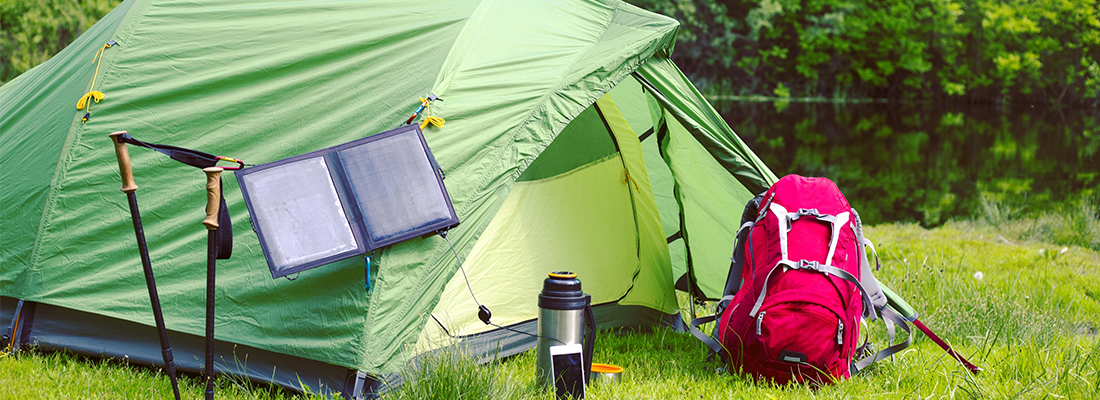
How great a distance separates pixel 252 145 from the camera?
2.90 meters

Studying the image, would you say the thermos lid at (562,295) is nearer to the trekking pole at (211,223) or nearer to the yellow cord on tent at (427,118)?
the yellow cord on tent at (427,118)

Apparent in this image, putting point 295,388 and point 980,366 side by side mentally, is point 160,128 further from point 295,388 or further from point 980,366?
point 980,366

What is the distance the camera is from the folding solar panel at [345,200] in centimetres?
250

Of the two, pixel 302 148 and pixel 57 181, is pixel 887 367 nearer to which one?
pixel 302 148

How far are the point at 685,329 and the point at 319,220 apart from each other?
212 cm

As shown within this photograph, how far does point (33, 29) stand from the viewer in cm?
1466

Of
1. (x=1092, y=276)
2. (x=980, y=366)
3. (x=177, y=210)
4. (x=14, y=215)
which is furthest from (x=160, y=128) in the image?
(x=1092, y=276)

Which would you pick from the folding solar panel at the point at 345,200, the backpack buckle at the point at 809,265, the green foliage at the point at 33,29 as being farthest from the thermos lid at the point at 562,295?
the green foliage at the point at 33,29

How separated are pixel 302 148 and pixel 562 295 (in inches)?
43.6

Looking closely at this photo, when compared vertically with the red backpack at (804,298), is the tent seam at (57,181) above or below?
above

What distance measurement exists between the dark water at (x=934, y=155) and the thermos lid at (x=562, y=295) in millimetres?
7118

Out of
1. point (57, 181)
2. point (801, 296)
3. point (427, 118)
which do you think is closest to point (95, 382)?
point (57, 181)

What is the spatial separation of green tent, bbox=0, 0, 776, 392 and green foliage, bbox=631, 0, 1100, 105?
23488 millimetres

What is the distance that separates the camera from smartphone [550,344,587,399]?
2611 mm
